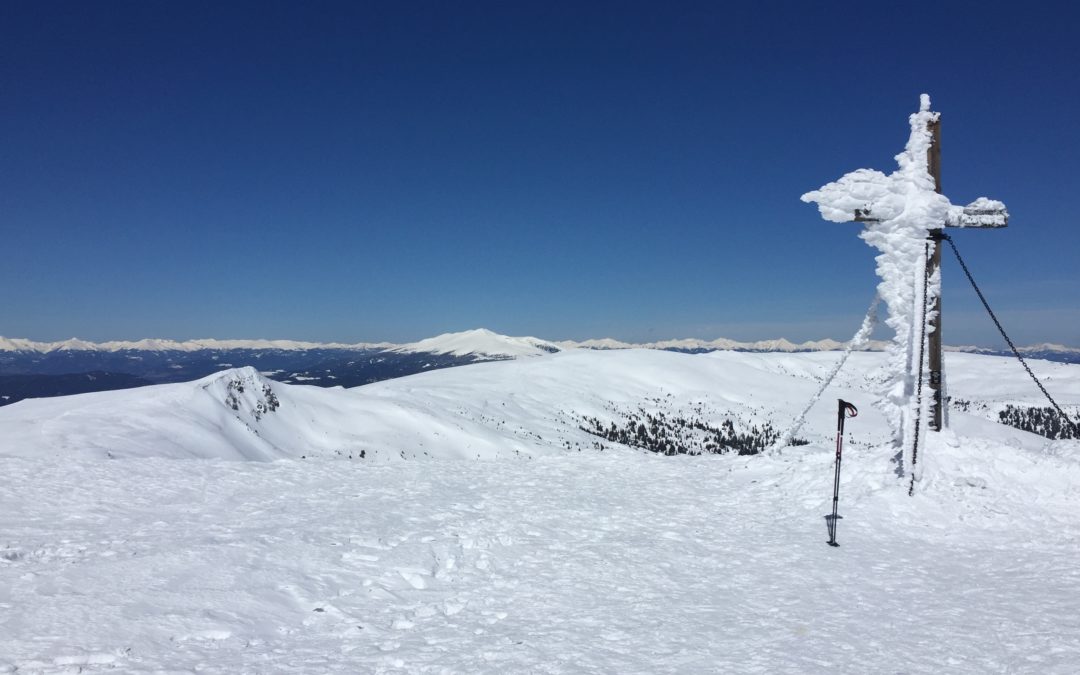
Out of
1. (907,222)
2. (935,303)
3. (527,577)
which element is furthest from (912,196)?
(527,577)

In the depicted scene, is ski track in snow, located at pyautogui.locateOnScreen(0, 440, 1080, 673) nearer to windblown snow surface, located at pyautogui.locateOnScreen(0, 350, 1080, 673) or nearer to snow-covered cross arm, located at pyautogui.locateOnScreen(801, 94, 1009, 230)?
windblown snow surface, located at pyautogui.locateOnScreen(0, 350, 1080, 673)

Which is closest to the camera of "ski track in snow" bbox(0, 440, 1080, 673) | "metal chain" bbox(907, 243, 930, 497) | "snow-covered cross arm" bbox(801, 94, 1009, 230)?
"ski track in snow" bbox(0, 440, 1080, 673)

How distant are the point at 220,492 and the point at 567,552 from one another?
8688 mm

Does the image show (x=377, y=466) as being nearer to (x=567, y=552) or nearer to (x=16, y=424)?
(x=567, y=552)

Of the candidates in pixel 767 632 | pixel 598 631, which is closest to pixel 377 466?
pixel 598 631

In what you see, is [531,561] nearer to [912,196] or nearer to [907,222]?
[907,222]

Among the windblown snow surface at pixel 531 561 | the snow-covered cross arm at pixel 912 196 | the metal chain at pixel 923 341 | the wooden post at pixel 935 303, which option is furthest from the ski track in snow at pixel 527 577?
the snow-covered cross arm at pixel 912 196

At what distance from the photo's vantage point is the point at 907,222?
13.1m

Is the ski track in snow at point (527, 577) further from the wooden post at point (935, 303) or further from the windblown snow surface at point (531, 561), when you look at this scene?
the wooden post at point (935, 303)

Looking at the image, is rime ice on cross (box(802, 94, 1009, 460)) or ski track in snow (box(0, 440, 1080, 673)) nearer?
ski track in snow (box(0, 440, 1080, 673))

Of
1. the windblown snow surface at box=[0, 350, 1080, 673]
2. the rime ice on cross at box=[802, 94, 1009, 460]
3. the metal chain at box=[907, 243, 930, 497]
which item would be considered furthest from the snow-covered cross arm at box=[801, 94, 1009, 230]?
the windblown snow surface at box=[0, 350, 1080, 673]

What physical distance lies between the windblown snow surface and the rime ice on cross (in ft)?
6.02

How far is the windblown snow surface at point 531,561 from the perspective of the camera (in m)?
6.43

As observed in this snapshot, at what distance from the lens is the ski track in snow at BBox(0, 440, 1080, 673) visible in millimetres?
6371
